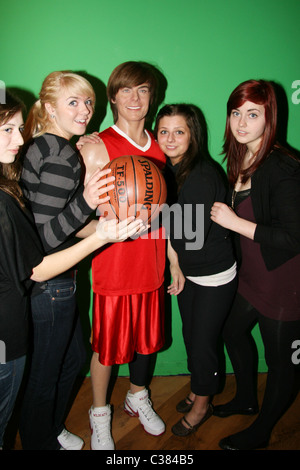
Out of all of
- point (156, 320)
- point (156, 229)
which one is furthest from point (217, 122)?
point (156, 320)

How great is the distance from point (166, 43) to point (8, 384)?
186 centimetres

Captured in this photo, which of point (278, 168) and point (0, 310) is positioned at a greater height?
point (278, 168)

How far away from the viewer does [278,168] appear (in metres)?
1.39

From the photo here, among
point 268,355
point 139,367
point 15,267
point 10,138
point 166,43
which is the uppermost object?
point 166,43

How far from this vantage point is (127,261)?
1584 mm

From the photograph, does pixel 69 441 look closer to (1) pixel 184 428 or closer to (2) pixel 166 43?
(1) pixel 184 428

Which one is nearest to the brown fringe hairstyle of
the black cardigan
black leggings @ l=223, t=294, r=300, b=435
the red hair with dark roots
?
the red hair with dark roots

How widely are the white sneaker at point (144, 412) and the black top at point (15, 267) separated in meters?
1.00

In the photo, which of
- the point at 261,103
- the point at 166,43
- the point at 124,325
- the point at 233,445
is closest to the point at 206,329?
the point at 124,325

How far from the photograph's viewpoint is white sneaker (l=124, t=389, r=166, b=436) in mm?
1810

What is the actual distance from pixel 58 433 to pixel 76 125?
1.58 meters

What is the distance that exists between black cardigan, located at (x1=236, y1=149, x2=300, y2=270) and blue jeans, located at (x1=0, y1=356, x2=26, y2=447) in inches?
44.6

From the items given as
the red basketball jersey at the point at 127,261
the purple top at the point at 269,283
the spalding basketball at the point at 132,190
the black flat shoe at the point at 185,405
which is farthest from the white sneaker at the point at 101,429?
the spalding basketball at the point at 132,190
